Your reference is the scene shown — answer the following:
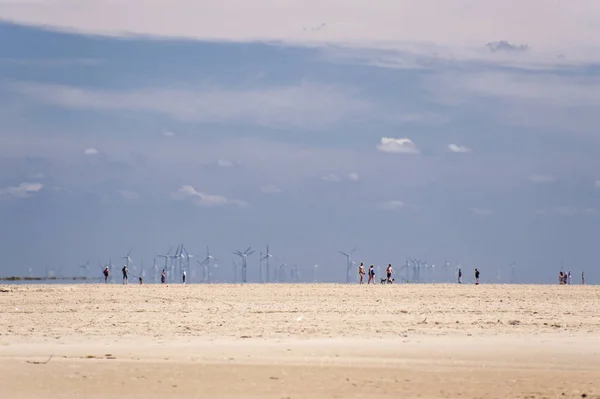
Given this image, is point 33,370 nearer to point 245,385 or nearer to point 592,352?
point 245,385

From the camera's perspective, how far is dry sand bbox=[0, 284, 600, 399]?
2075cm

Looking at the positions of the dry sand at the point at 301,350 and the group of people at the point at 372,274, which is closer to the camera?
the dry sand at the point at 301,350

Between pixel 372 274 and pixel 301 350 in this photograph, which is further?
pixel 372 274

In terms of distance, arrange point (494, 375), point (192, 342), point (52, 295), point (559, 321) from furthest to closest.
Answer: point (52, 295), point (559, 321), point (192, 342), point (494, 375)

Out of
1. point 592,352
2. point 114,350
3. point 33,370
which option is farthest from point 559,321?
point 33,370

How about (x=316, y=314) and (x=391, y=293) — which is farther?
(x=391, y=293)

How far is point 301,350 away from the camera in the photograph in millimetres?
26094

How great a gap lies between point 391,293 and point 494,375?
3195 cm

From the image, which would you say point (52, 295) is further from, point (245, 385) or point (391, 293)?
point (245, 385)

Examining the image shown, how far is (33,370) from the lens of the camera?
22703 mm

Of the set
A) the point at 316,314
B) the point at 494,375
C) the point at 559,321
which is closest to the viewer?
the point at 494,375

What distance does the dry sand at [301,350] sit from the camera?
20.8m

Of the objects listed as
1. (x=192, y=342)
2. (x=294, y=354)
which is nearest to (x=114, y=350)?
(x=192, y=342)

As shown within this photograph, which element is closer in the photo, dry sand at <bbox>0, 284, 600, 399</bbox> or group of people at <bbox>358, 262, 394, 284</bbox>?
dry sand at <bbox>0, 284, 600, 399</bbox>
